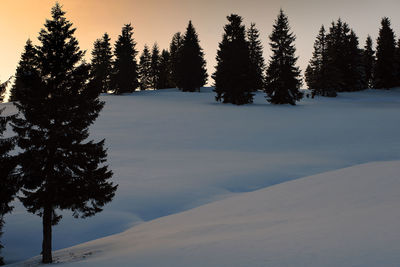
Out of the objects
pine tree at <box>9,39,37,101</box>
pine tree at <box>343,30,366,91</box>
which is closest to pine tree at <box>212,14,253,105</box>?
pine tree at <box>343,30,366,91</box>

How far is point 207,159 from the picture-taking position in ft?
80.5

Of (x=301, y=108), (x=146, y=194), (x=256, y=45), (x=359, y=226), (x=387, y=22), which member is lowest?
(x=146, y=194)

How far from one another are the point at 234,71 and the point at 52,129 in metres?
36.8

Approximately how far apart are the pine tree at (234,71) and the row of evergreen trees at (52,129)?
34.9m

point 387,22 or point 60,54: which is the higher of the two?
point 387,22

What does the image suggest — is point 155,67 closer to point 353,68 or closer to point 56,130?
point 353,68

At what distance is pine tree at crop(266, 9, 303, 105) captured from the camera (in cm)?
4628

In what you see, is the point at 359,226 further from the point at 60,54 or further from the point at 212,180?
the point at 212,180

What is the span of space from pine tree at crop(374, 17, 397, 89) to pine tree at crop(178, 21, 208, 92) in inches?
1517

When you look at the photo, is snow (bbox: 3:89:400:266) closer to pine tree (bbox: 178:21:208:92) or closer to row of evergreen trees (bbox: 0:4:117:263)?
row of evergreen trees (bbox: 0:4:117:263)

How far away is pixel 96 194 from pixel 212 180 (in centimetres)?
926

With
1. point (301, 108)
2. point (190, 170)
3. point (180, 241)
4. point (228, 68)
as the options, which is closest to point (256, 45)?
point (228, 68)

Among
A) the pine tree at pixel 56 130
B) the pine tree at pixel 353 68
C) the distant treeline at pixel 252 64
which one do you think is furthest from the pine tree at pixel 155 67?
the pine tree at pixel 56 130

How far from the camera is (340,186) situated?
40.9ft
